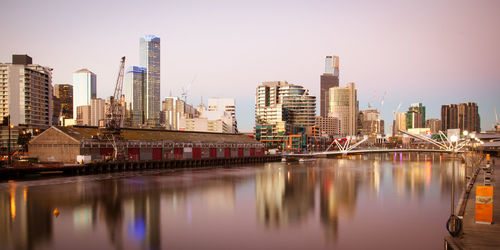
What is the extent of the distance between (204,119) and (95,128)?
345 feet

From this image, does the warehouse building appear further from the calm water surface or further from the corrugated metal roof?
the calm water surface

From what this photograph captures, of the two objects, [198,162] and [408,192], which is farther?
[198,162]

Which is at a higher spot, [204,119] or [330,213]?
[204,119]

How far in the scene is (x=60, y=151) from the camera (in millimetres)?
62969

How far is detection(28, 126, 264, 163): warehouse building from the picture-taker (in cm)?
6291

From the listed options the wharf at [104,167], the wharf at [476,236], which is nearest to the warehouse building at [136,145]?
the wharf at [104,167]

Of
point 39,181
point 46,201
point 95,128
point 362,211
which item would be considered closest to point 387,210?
point 362,211

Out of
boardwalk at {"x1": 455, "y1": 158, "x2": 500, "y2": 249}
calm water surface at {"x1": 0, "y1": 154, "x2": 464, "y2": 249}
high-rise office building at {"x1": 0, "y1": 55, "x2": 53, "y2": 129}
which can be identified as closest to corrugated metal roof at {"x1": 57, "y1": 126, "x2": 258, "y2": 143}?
calm water surface at {"x1": 0, "y1": 154, "x2": 464, "y2": 249}

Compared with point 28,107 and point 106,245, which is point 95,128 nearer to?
point 106,245

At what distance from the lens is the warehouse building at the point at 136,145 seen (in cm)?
6291

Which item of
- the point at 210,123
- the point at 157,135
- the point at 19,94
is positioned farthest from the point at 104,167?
the point at 210,123

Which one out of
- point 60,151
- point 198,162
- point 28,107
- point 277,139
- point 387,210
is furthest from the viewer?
point 277,139

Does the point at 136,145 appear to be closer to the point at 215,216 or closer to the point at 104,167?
the point at 104,167

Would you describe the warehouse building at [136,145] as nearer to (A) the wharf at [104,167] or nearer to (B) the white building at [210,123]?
(A) the wharf at [104,167]
